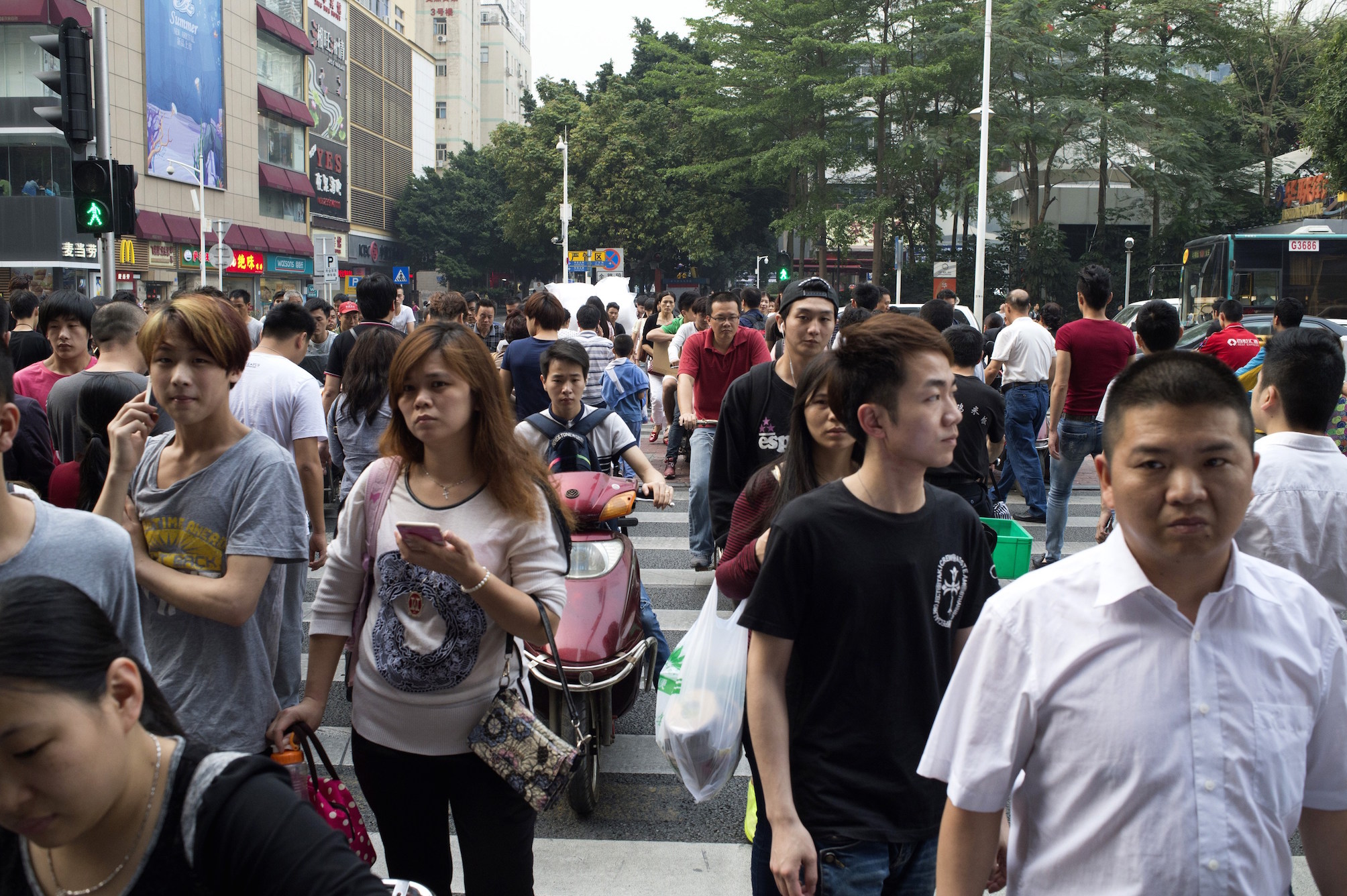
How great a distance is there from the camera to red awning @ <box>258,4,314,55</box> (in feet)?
162

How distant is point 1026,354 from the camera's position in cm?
965

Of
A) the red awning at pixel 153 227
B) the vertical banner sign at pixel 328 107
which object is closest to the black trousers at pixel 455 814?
the red awning at pixel 153 227

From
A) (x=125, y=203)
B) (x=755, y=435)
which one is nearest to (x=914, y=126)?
(x=125, y=203)

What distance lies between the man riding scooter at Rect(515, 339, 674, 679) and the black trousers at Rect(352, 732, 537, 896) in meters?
2.53

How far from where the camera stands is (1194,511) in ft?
5.36

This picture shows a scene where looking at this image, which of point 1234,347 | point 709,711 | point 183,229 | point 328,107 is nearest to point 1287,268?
point 1234,347

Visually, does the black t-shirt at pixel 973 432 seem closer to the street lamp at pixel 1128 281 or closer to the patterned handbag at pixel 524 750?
the patterned handbag at pixel 524 750

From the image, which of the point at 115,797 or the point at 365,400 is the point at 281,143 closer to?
the point at 365,400

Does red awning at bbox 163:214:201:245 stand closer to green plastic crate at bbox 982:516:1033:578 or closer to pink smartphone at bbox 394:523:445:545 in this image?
green plastic crate at bbox 982:516:1033:578

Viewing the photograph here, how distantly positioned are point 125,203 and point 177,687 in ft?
30.1

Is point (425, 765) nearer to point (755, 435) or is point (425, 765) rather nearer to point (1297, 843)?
point (755, 435)

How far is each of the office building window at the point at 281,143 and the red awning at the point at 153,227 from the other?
10.5 metres

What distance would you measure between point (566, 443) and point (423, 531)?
3001mm

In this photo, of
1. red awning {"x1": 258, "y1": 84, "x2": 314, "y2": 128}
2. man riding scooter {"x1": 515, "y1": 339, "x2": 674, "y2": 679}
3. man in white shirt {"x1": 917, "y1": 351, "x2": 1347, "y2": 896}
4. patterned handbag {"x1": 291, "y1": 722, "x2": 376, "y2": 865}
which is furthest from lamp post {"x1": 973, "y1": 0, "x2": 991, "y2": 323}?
red awning {"x1": 258, "y1": 84, "x2": 314, "y2": 128}
